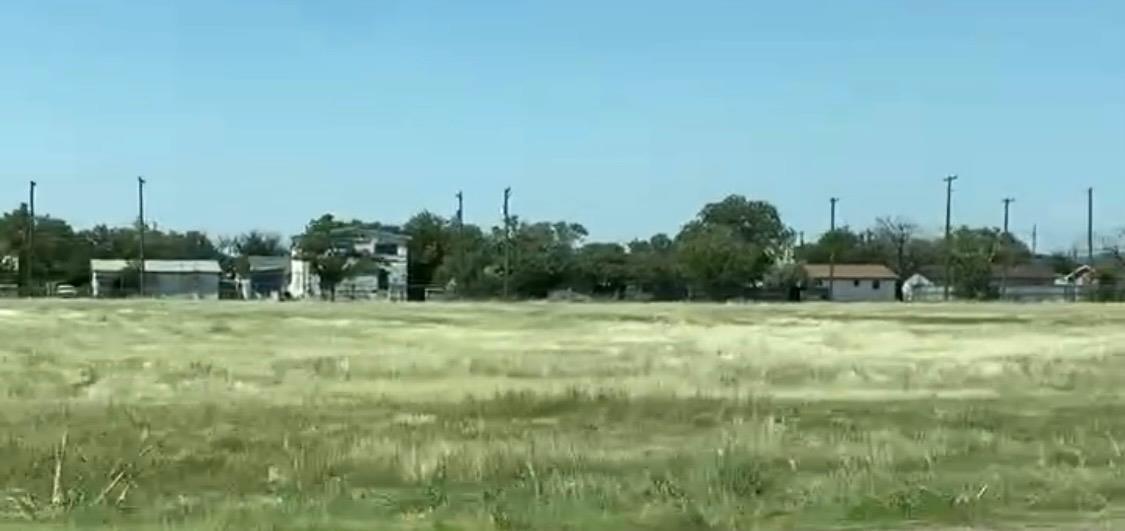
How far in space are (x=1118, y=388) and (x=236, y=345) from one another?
24.1 metres

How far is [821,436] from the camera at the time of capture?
72.0 feet

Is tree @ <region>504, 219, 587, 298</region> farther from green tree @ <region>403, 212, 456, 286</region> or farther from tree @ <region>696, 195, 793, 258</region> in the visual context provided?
tree @ <region>696, 195, 793, 258</region>

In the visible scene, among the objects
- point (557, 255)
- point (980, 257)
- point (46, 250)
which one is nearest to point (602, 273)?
point (557, 255)

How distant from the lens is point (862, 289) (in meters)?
155

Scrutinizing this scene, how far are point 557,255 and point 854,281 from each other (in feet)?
106

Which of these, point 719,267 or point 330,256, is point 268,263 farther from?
point 719,267

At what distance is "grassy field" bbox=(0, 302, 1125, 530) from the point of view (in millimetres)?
14633

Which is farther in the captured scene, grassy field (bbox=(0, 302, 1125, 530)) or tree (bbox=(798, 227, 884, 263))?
tree (bbox=(798, 227, 884, 263))

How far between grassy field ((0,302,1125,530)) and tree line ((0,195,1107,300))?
89.5 meters

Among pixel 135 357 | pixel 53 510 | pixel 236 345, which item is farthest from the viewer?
pixel 236 345

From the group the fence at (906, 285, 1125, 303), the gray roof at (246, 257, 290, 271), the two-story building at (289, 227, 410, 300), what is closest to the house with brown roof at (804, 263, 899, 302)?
the fence at (906, 285, 1125, 303)

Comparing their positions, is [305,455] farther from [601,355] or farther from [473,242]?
→ [473,242]

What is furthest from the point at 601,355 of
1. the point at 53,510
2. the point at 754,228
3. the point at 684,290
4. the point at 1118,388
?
the point at 754,228

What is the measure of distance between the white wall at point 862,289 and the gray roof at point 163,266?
58.9 metres
